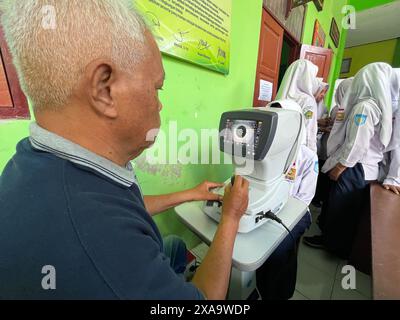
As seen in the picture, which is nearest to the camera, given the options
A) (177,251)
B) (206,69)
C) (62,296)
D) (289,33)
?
(62,296)

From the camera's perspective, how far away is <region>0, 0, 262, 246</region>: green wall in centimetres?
100

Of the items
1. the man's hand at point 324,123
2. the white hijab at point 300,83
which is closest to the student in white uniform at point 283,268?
the white hijab at point 300,83

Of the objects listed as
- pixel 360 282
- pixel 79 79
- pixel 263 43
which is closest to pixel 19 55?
pixel 79 79

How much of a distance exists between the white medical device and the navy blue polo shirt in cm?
44

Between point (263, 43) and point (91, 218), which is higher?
point (263, 43)

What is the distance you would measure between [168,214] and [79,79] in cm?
97

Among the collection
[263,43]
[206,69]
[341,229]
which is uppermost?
[263,43]

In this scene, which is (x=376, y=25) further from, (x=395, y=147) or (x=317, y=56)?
(x=395, y=147)

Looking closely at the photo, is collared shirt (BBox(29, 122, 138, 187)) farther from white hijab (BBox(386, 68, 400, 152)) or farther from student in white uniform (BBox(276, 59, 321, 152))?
white hijab (BBox(386, 68, 400, 152))

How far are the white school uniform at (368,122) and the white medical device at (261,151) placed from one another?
90 centimetres

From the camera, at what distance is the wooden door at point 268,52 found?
166 centimetres

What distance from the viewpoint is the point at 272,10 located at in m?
1.69

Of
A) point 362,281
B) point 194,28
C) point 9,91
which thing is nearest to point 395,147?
point 362,281

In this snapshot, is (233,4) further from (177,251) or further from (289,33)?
(177,251)
